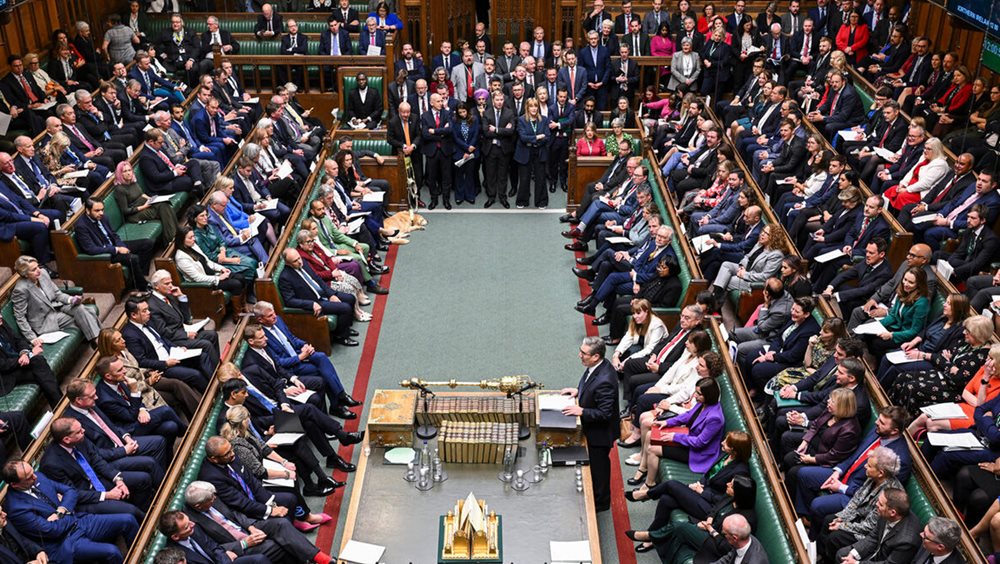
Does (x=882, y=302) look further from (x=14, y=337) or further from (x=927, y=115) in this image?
(x=14, y=337)

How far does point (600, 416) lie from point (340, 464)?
2.00 m

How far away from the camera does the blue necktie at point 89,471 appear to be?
18.5 feet

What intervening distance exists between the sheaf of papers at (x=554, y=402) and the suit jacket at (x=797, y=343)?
1.73 metres

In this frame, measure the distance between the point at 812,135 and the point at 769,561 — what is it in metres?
6.16

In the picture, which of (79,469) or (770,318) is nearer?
(79,469)

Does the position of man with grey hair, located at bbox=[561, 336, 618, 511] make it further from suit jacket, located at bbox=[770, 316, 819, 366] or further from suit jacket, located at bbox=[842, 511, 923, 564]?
suit jacket, located at bbox=[842, 511, 923, 564]

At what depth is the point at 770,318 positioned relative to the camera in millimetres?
7422

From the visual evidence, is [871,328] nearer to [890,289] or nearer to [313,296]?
[890,289]

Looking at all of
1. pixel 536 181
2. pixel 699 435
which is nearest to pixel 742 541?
pixel 699 435

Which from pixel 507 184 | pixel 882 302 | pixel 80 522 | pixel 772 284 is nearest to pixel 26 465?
pixel 80 522

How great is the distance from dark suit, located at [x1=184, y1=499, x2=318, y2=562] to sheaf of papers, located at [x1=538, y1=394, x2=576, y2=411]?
1.80 metres

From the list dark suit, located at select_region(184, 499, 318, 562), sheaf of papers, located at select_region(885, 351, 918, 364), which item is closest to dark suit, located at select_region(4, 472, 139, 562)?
dark suit, located at select_region(184, 499, 318, 562)

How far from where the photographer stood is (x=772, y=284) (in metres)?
7.34

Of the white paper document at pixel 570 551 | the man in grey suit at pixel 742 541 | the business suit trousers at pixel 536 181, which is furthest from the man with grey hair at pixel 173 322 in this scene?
the business suit trousers at pixel 536 181
